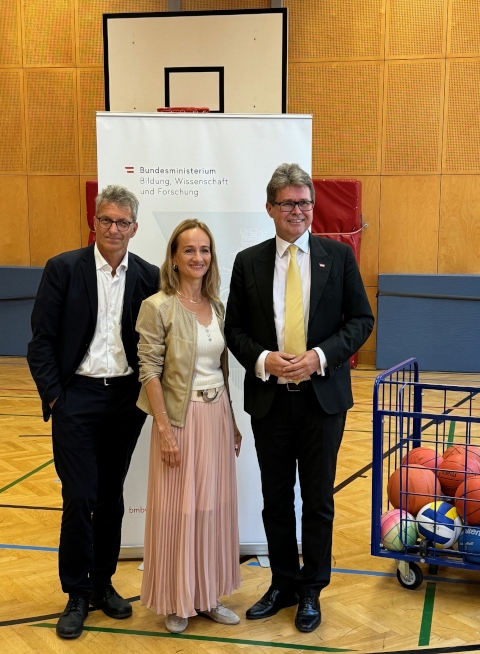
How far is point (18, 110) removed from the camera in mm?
9391

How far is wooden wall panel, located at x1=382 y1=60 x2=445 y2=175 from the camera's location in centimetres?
859

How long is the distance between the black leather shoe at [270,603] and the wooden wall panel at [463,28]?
23.5 feet

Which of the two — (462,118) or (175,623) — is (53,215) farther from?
(175,623)

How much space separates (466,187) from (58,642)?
7248 millimetres

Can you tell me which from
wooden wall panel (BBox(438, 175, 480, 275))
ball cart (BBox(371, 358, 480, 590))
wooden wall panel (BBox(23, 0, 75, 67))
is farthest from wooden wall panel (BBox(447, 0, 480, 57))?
ball cart (BBox(371, 358, 480, 590))

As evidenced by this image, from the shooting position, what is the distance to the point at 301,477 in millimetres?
2957

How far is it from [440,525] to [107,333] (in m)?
1.58

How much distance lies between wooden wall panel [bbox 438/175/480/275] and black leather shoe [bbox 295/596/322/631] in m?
6.41

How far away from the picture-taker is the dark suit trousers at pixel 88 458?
9.32 ft

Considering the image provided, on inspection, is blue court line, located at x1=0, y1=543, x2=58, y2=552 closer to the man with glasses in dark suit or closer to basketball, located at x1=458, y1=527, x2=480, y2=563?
the man with glasses in dark suit

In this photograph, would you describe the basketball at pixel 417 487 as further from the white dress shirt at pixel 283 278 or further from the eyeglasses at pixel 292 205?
the eyeglasses at pixel 292 205

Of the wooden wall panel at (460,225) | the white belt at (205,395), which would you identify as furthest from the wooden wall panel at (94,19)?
the white belt at (205,395)

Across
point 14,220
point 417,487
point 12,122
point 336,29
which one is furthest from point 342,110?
point 417,487

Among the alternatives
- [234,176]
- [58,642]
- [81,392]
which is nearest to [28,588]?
[58,642]
